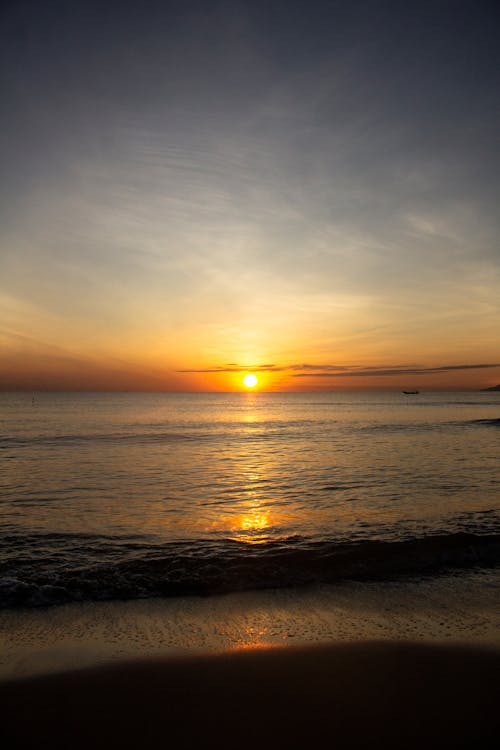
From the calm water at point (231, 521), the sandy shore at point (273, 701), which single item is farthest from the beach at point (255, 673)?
the calm water at point (231, 521)

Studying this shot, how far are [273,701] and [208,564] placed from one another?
16.2ft

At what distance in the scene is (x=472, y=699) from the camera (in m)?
4.95

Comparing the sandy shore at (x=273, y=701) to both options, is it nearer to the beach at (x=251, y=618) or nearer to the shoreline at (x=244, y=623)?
the beach at (x=251, y=618)

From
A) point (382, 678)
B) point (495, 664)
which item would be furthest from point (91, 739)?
point (495, 664)

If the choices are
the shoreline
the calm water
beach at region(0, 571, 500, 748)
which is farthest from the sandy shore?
the calm water

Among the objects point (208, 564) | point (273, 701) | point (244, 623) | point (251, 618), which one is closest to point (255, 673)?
point (273, 701)

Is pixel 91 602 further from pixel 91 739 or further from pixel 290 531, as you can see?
pixel 290 531

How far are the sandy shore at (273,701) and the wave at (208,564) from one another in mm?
2922

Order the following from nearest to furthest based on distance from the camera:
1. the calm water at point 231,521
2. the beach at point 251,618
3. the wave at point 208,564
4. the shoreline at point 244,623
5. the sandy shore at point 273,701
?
the sandy shore at point 273,701 < the beach at point 251,618 < the shoreline at point 244,623 < the wave at point 208,564 < the calm water at point 231,521

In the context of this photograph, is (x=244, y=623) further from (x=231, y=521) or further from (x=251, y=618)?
(x=231, y=521)

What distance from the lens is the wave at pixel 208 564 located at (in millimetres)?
8414

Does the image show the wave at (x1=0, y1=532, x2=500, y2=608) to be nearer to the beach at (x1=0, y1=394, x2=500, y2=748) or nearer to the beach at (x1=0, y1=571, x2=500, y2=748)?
the beach at (x1=0, y1=394, x2=500, y2=748)

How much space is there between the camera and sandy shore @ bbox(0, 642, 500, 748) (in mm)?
4367

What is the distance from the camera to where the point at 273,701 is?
196 inches
